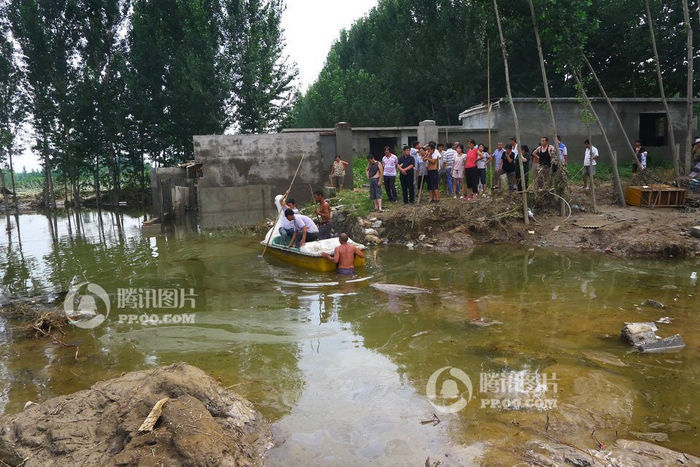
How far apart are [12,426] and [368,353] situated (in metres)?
3.70

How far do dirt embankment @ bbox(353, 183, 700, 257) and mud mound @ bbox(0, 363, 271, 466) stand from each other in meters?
8.70

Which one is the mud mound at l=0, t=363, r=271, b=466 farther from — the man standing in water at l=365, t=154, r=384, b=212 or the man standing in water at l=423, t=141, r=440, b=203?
the man standing in water at l=423, t=141, r=440, b=203

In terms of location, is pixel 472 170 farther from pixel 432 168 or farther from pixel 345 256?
pixel 345 256

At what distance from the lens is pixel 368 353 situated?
630 cm

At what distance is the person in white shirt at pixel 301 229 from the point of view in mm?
10648

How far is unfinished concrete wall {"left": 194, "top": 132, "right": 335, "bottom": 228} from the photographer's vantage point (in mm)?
18578

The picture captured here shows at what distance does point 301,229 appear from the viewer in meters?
11.0

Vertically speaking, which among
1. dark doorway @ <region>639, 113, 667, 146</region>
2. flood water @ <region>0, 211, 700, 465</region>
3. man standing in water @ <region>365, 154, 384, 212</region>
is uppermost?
dark doorway @ <region>639, 113, 667, 146</region>

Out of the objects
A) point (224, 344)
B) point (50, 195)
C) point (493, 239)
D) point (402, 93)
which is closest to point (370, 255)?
point (493, 239)

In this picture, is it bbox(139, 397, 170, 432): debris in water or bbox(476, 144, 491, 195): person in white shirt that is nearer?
bbox(139, 397, 170, 432): debris in water

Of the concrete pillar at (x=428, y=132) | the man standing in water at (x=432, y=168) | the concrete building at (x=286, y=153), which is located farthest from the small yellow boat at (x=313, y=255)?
the concrete pillar at (x=428, y=132)

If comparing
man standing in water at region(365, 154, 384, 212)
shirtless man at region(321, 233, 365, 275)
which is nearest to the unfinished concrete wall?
man standing in water at region(365, 154, 384, 212)

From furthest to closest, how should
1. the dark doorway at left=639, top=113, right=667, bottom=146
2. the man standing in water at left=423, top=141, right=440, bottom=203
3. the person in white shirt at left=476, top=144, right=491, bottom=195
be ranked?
the dark doorway at left=639, top=113, right=667, bottom=146 < the person in white shirt at left=476, top=144, right=491, bottom=195 < the man standing in water at left=423, top=141, right=440, bottom=203

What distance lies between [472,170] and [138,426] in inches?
470
